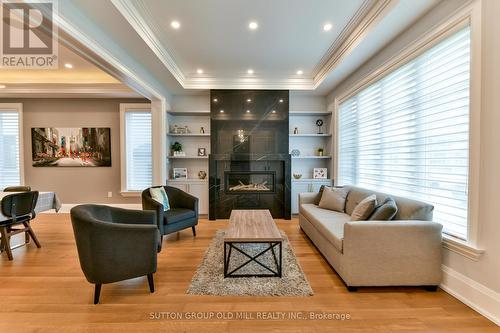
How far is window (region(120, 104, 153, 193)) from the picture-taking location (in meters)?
5.07

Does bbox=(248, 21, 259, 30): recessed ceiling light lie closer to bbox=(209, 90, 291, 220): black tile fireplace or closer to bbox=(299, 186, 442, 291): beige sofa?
bbox=(209, 90, 291, 220): black tile fireplace

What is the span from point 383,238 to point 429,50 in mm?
2023

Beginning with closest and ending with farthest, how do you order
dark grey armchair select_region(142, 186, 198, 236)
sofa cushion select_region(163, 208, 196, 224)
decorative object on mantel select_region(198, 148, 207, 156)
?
dark grey armchair select_region(142, 186, 198, 236)
sofa cushion select_region(163, 208, 196, 224)
decorative object on mantel select_region(198, 148, 207, 156)

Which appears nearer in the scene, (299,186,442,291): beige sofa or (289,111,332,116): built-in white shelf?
(299,186,442,291): beige sofa

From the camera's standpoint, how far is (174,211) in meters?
3.47

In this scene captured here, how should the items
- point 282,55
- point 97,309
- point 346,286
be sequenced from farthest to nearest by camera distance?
point 282,55 → point 346,286 → point 97,309

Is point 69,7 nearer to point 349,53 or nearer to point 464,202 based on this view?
point 349,53

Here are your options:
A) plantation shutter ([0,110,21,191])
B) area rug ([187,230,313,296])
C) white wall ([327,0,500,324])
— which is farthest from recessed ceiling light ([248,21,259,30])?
plantation shutter ([0,110,21,191])

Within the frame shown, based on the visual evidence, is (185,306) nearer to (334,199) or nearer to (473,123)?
(334,199)

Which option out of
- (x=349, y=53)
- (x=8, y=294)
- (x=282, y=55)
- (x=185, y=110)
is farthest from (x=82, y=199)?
(x=349, y=53)

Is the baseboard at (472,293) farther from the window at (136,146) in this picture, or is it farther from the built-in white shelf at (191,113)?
the window at (136,146)

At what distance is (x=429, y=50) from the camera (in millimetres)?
2354

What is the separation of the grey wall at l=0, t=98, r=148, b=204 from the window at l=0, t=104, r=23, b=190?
0.40 feet

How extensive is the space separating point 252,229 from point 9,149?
6198mm
